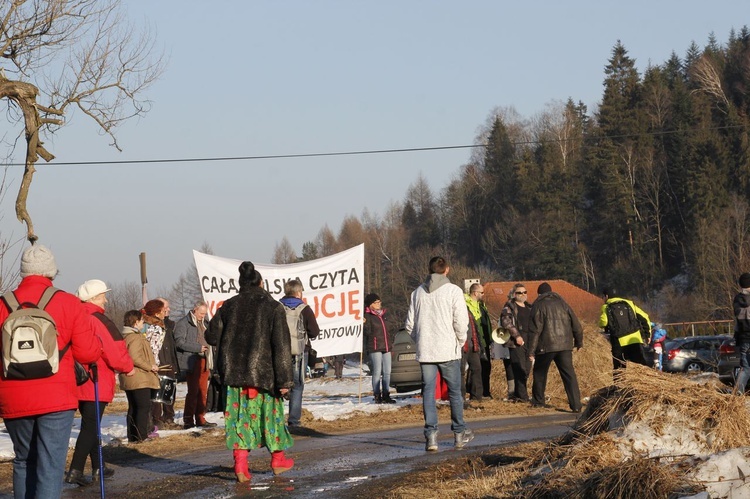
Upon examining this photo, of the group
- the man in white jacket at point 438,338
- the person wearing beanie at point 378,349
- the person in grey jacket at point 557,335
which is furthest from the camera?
the person wearing beanie at point 378,349

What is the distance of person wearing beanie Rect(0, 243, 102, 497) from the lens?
6.55 metres

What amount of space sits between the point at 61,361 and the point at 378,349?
1175 cm

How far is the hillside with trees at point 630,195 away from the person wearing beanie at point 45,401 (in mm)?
62850

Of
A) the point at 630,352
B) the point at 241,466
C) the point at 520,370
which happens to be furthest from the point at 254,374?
the point at 520,370

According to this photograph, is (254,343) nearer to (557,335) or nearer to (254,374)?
(254,374)

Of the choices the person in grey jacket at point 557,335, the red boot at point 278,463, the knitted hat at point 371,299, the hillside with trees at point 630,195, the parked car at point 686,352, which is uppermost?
the hillside with trees at point 630,195

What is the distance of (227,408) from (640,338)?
27.0 ft

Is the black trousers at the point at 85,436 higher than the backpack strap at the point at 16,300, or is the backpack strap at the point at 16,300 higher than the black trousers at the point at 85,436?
the backpack strap at the point at 16,300

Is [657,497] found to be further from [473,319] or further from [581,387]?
[581,387]

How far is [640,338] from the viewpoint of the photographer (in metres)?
15.9

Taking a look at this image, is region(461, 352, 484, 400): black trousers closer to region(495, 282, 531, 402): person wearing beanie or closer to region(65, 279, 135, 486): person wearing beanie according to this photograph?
region(495, 282, 531, 402): person wearing beanie

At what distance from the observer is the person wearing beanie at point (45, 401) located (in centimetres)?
655

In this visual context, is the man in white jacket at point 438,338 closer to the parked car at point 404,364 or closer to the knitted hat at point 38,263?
the knitted hat at point 38,263

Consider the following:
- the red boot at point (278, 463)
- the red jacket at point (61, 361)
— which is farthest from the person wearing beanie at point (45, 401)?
the red boot at point (278, 463)
